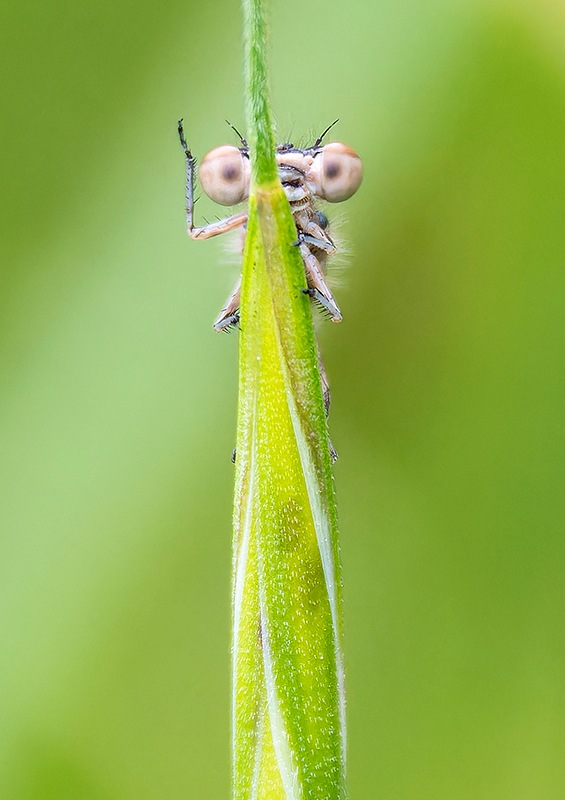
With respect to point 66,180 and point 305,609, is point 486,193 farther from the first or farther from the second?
point 305,609

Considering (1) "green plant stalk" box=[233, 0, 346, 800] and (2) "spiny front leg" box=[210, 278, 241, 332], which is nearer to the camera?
(1) "green plant stalk" box=[233, 0, 346, 800]

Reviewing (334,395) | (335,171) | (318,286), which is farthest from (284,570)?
(334,395)

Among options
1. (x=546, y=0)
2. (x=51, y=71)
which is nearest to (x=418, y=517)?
(x=546, y=0)

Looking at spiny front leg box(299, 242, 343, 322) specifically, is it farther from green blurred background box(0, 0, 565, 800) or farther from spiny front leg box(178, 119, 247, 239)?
green blurred background box(0, 0, 565, 800)

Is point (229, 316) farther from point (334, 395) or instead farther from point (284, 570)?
point (284, 570)

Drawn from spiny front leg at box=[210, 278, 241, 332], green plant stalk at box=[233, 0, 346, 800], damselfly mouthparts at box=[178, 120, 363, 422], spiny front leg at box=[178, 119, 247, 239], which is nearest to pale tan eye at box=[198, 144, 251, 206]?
damselfly mouthparts at box=[178, 120, 363, 422]

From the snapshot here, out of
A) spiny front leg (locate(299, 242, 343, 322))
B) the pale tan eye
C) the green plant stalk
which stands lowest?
the green plant stalk

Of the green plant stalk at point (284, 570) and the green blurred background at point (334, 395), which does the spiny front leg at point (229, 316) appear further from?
the green plant stalk at point (284, 570)
